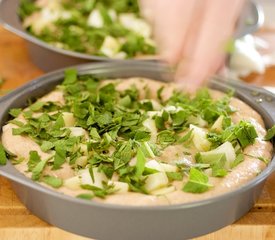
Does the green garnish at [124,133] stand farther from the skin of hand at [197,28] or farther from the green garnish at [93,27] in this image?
the green garnish at [93,27]

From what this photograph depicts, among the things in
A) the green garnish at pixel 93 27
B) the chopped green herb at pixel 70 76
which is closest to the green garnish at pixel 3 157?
the chopped green herb at pixel 70 76

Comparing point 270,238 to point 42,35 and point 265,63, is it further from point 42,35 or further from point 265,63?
point 42,35

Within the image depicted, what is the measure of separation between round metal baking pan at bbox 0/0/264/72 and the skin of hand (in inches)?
24.9

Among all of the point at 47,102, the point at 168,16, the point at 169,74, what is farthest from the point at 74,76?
the point at 168,16

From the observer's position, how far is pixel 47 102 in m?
2.39

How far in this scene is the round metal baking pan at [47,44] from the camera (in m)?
2.74

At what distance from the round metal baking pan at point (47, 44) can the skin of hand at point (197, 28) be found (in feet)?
2.08

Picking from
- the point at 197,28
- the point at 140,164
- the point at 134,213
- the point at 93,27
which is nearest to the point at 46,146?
the point at 140,164

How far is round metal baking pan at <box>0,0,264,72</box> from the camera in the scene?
8.98 feet

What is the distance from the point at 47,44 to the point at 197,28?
87 centimetres

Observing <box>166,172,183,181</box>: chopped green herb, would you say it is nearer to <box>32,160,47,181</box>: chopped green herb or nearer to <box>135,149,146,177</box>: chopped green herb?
<box>135,149,146,177</box>: chopped green herb

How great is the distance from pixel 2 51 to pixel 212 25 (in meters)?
1.37

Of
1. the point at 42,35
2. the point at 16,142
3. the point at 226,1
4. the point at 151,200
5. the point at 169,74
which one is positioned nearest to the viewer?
the point at 151,200

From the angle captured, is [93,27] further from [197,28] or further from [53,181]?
[53,181]
